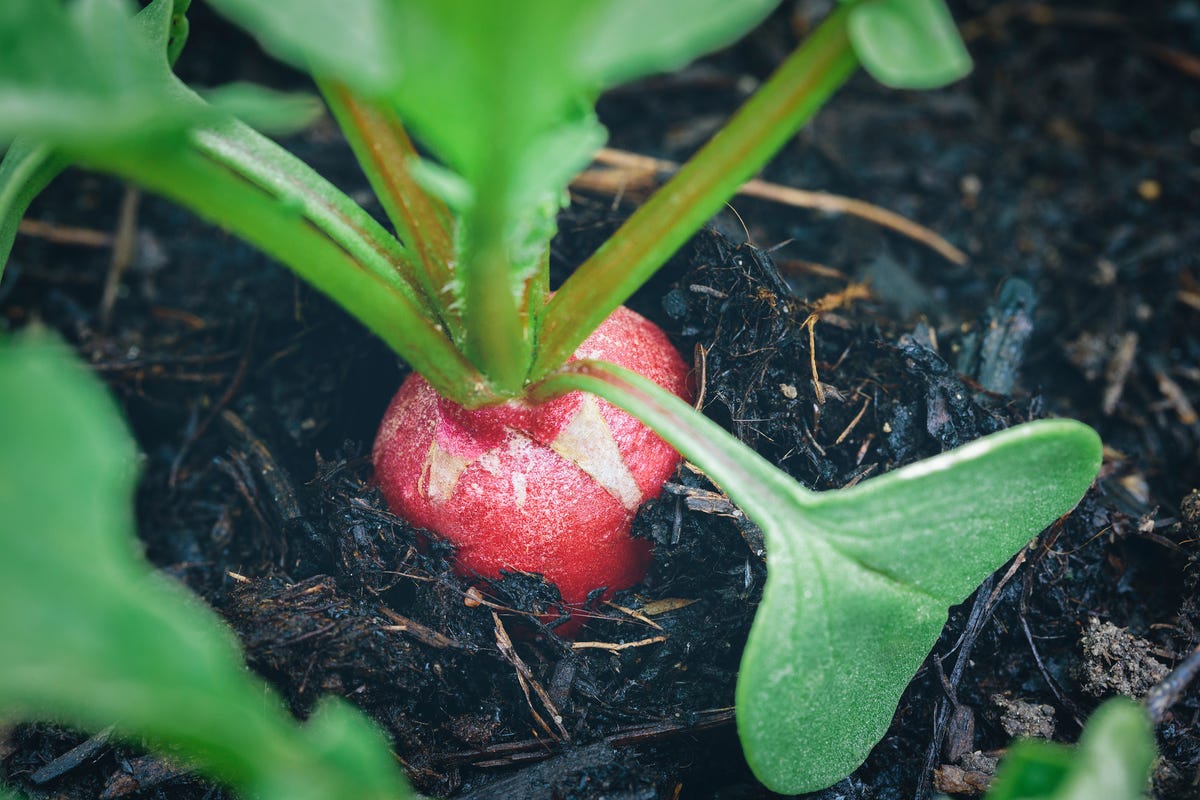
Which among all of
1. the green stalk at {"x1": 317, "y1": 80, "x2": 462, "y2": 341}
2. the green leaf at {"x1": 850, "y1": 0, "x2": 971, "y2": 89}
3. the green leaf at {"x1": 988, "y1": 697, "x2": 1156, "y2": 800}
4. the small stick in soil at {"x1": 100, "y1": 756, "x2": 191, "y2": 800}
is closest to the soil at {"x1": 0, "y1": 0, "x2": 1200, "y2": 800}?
the small stick in soil at {"x1": 100, "y1": 756, "x2": 191, "y2": 800}

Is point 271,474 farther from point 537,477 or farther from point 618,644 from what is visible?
point 618,644

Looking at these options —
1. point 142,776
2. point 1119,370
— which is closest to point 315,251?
point 142,776

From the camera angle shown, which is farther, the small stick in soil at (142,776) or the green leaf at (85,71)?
the small stick in soil at (142,776)

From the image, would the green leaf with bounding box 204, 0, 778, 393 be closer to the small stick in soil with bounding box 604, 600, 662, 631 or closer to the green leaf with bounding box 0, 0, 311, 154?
the green leaf with bounding box 0, 0, 311, 154

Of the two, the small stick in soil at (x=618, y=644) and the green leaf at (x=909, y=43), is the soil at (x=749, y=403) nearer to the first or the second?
the small stick in soil at (x=618, y=644)

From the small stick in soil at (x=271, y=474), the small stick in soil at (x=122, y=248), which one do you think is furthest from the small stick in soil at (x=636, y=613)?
the small stick in soil at (x=122, y=248)
